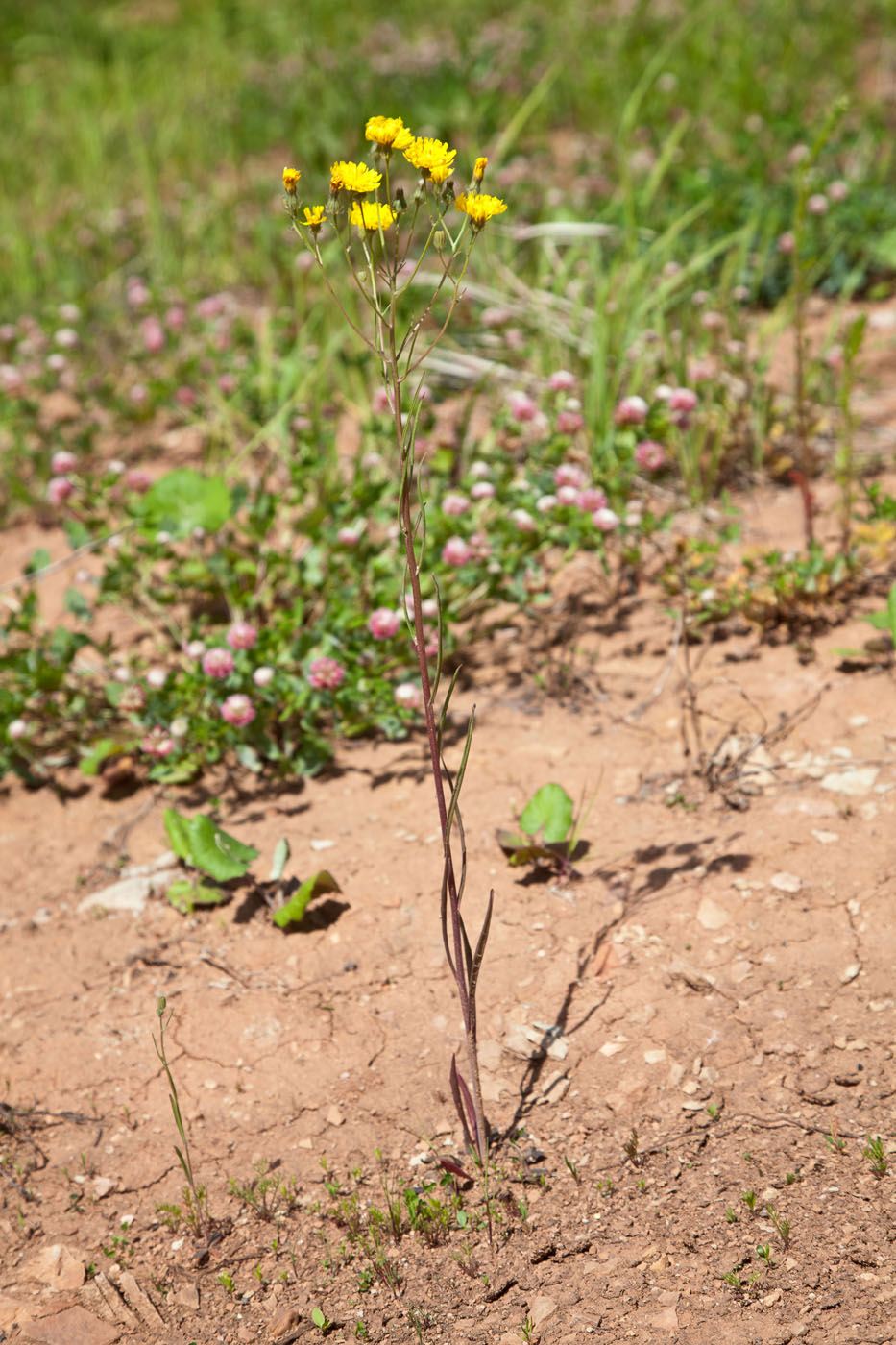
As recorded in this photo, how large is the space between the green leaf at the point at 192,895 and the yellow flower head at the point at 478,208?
1.53m

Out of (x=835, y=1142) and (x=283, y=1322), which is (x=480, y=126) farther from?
(x=283, y=1322)

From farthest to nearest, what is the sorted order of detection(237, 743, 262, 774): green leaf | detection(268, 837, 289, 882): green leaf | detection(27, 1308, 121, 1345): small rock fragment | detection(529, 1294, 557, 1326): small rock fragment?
detection(237, 743, 262, 774): green leaf, detection(268, 837, 289, 882): green leaf, detection(27, 1308, 121, 1345): small rock fragment, detection(529, 1294, 557, 1326): small rock fragment

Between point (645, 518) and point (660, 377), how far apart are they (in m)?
0.85

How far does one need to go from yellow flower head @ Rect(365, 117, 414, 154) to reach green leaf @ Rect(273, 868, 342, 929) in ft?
4.57

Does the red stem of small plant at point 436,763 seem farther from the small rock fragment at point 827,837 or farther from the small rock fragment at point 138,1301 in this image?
the small rock fragment at point 827,837

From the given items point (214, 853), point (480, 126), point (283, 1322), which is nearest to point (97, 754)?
point (214, 853)

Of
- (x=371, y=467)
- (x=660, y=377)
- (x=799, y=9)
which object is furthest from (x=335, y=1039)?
(x=799, y=9)

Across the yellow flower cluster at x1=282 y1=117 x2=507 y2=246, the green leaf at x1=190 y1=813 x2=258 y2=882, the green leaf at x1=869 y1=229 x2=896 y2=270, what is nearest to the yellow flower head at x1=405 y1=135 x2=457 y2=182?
the yellow flower cluster at x1=282 y1=117 x2=507 y2=246

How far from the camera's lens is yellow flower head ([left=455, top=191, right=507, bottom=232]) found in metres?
1.48

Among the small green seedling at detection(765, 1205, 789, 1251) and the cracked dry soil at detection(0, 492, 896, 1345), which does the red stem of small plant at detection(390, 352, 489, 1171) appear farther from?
the small green seedling at detection(765, 1205, 789, 1251)

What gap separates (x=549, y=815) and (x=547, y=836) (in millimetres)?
47

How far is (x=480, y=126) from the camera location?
5.31m

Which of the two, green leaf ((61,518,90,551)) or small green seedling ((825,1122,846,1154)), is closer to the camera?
small green seedling ((825,1122,846,1154))

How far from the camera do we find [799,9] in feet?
20.0
